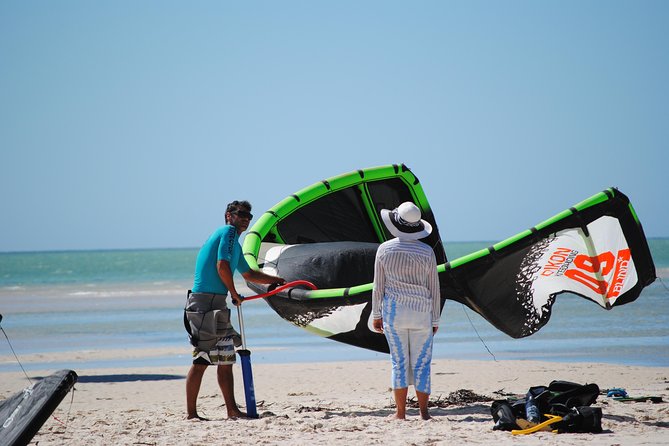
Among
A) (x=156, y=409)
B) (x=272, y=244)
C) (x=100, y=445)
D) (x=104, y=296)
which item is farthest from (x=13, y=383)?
(x=104, y=296)

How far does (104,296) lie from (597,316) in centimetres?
1635

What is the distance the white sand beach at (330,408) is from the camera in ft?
17.2

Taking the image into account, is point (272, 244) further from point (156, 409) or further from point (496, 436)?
point (496, 436)

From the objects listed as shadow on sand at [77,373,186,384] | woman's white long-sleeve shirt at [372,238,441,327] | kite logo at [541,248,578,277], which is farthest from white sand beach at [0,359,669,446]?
kite logo at [541,248,578,277]

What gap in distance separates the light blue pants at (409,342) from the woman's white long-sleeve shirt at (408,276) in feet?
0.18

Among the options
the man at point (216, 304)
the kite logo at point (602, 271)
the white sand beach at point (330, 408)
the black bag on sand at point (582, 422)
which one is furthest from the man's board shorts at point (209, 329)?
the kite logo at point (602, 271)

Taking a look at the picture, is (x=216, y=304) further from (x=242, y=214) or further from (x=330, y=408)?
(x=330, y=408)

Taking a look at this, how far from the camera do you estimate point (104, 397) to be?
26.5ft

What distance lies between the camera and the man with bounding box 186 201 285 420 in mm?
5812

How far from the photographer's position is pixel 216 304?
589 centimetres

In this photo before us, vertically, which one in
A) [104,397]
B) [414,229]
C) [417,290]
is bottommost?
[104,397]

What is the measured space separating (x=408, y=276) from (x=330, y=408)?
1.67 meters

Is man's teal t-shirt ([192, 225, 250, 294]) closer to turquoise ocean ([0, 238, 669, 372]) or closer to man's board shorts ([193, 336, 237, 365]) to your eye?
man's board shorts ([193, 336, 237, 365])

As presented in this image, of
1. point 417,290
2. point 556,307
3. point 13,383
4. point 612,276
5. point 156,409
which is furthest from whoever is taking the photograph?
point 556,307
